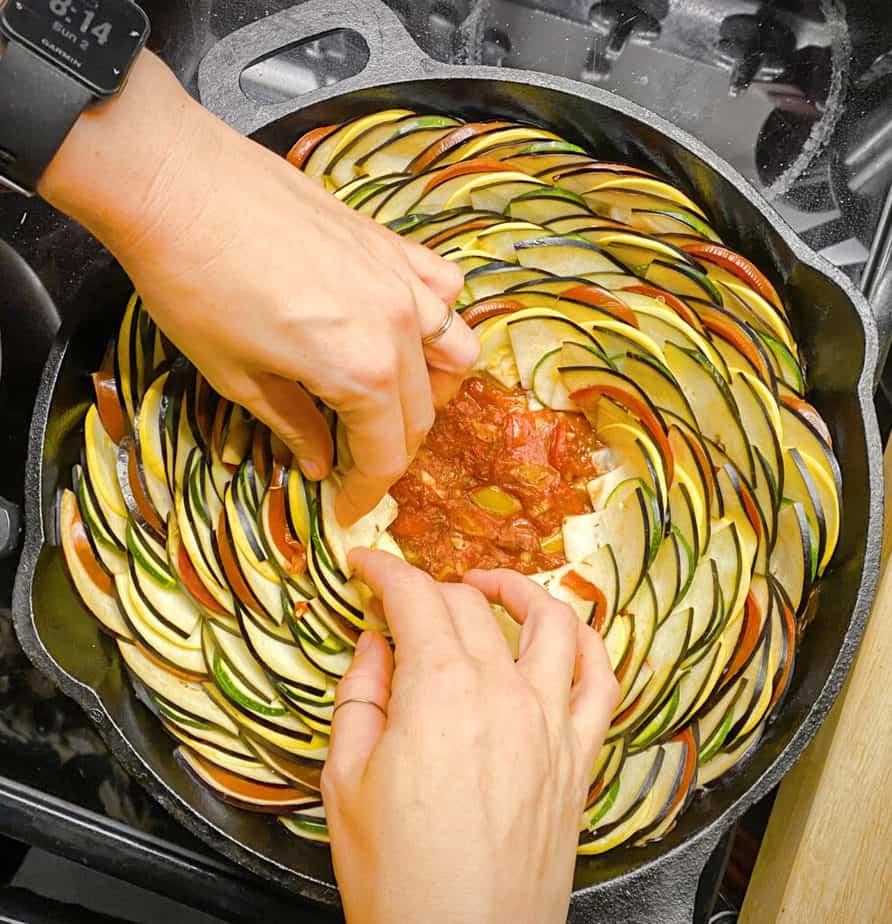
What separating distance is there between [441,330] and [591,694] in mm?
512

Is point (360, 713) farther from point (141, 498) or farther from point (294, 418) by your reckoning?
point (141, 498)

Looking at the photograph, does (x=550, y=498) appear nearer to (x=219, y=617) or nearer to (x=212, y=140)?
(x=219, y=617)

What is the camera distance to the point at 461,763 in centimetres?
114

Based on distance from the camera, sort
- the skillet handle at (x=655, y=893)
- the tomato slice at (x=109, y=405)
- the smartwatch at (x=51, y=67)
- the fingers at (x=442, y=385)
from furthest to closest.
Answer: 1. the tomato slice at (x=109, y=405)
2. the skillet handle at (x=655, y=893)
3. the fingers at (x=442, y=385)
4. the smartwatch at (x=51, y=67)

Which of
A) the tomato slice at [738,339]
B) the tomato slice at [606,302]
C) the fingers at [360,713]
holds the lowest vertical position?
the fingers at [360,713]

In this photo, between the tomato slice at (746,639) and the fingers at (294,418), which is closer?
the fingers at (294,418)

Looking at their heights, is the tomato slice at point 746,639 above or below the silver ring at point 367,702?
above

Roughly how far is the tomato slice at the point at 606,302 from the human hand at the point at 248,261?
36 cm

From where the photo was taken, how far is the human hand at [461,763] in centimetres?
111

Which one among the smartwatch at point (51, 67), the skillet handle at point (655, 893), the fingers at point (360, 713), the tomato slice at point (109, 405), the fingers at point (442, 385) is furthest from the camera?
the tomato slice at point (109, 405)

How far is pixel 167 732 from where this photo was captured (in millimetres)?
1579

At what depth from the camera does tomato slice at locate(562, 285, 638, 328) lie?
5.03ft

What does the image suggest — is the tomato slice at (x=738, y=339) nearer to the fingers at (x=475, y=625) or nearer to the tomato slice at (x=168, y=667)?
the fingers at (x=475, y=625)

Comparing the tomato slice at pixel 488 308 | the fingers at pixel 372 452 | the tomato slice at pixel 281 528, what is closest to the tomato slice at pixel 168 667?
the tomato slice at pixel 281 528
